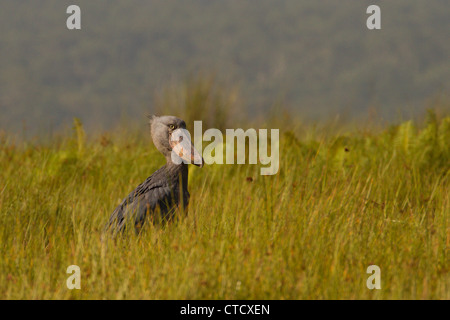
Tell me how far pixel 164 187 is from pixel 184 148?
36 centimetres

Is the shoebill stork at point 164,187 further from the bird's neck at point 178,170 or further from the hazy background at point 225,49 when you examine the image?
the hazy background at point 225,49

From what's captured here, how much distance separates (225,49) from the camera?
281 feet

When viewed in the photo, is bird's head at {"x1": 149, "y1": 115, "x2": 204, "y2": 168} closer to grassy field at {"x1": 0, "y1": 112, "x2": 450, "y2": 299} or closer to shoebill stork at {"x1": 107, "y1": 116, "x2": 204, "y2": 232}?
shoebill stork at {"x1": 107, "y1": 116, "x2": 204, "y2": 232}

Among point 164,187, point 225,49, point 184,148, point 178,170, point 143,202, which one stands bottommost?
point 143,202

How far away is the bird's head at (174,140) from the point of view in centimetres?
472

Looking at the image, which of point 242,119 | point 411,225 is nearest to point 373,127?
point 242,119

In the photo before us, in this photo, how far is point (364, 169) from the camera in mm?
6641

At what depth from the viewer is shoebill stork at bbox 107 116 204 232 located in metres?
4.48

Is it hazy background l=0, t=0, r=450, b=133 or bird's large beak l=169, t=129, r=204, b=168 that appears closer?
bird's large beak l=169, t=129, r=204, b=168

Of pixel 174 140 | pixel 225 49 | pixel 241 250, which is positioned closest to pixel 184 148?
pixel 174 140

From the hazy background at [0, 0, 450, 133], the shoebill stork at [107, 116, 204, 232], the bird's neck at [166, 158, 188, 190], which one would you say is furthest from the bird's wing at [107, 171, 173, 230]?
the hazy background at [0, 0, 450, 133]

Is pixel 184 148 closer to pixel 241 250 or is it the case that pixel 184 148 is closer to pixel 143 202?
pixel 143 202

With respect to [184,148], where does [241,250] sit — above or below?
below
